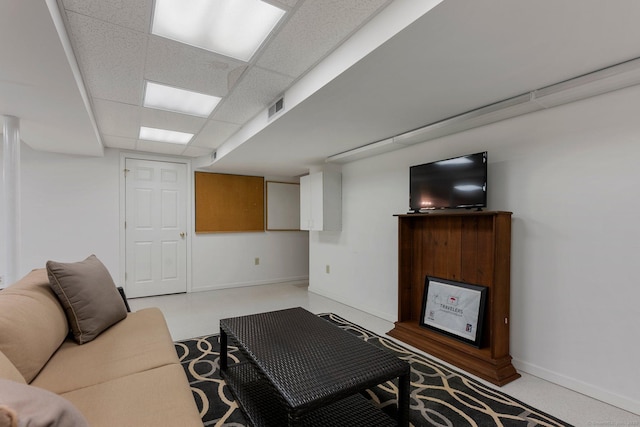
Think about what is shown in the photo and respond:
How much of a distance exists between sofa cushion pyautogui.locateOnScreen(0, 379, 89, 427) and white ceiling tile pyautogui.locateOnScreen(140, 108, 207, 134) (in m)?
2.80

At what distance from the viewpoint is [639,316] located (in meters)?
1.84

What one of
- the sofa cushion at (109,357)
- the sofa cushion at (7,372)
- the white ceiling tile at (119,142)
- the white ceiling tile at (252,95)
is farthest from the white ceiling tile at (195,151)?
the sofa cushion at (7,372)

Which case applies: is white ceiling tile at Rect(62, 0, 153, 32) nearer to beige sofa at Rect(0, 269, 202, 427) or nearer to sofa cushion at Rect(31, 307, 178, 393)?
beige sofa at Rect(0, 269, 202, 427)

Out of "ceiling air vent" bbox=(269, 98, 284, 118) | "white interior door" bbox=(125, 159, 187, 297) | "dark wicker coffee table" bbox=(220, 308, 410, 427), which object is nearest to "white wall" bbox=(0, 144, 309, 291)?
"white interior door" bbox=(125, 159, 187, 297)

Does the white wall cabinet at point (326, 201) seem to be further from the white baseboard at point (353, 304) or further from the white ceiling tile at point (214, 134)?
the white ceiling tile at point (214, 134)

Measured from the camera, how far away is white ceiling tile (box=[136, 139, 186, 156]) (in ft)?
13.5

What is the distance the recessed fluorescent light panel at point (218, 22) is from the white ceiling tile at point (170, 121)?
1359 mm

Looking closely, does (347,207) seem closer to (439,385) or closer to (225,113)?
(225,113)

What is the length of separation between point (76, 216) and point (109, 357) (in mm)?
3470

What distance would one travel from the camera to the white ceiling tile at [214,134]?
336cm

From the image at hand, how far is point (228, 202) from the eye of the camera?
5336 mm

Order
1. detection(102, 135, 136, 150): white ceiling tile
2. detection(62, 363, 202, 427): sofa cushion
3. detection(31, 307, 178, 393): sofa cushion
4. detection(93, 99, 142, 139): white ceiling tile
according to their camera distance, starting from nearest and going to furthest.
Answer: detection(62, 363, 202, 427): sofa cushion → detection(31, 307, 178, 393): sofa cushion → detection(93, 99, 142, 139): white ceiling tile → detection(102, 135, 136, 150): white ceiling tile

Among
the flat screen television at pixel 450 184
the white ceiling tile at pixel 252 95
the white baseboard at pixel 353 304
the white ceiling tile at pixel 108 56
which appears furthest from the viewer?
the white baseboard at pixel 353 304

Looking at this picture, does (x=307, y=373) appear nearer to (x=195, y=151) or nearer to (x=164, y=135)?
(x=164, y=135)
